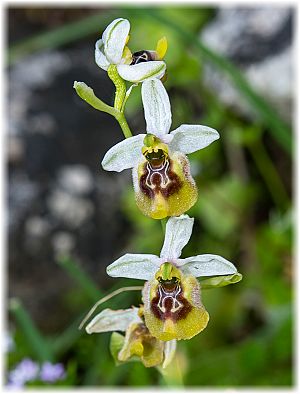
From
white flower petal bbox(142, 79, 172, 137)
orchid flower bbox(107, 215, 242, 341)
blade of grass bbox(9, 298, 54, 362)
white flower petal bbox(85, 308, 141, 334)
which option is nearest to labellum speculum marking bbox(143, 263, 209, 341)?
orchid flower bbox(107, 215, 242, 341)

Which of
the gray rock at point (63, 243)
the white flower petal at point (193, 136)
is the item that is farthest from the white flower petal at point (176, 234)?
the gray rock at point (63, 243)

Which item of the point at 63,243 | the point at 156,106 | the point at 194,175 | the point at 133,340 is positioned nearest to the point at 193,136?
the point at 156,106

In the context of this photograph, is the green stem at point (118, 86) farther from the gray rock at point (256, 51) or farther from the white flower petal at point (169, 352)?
the gray rock at point (256, 51)

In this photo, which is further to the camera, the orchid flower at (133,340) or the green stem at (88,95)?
the orchid flower at (133,340)

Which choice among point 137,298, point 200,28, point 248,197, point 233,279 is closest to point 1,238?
point 137,298

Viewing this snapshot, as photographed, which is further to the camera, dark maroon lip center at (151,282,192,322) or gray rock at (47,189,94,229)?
gray rock at (47,189,94,229)

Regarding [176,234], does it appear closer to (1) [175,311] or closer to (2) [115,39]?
(1) [175,311]

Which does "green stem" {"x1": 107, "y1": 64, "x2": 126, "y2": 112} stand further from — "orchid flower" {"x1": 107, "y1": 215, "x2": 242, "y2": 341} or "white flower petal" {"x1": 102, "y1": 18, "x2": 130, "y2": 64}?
"orchid flower" {"x1": 107, "y1": 215, "x2": 242, "y2": 341}
